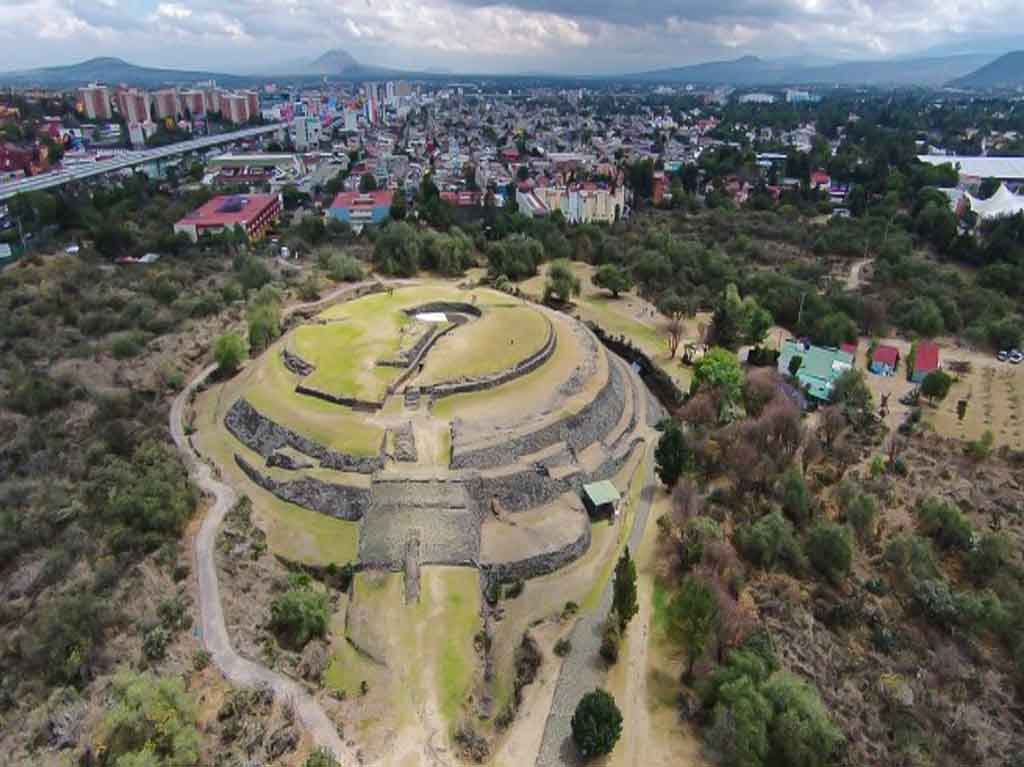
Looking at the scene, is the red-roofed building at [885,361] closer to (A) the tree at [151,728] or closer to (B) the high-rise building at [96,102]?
(A) the tree at [151,728]

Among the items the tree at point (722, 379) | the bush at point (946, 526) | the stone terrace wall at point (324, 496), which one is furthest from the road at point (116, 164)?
the bush at point (946, 526)

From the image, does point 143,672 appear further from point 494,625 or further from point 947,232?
point 947,232

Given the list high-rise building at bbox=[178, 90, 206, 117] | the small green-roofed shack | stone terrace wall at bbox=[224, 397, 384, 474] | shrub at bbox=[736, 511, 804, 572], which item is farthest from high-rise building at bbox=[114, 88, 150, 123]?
shrub at bbox=[736, 511, 804, 572]

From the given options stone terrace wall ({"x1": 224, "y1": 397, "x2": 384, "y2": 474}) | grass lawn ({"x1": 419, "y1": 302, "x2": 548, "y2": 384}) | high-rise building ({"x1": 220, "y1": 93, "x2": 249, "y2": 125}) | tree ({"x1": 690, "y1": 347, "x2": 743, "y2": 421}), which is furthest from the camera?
high-rise building ({"x1": 220, "y1": 93, "x2": 249, "y2": 125})

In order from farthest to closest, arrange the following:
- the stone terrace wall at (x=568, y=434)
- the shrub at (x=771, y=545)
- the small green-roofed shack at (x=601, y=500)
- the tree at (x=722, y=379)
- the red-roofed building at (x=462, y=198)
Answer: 1. the red-roofed building at (x=462, y=198)
2. the tree at (x=722, y=379)
3. the stone terrace wall at (x=568, y=434)
4. the small green-roofed shack at (x=601, y=500)
5. the shrub at (x=771, y=545)

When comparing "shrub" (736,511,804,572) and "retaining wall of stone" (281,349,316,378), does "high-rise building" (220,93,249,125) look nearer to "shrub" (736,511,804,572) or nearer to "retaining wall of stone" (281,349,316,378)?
"retaining wall of stone" (281,349,316,378)

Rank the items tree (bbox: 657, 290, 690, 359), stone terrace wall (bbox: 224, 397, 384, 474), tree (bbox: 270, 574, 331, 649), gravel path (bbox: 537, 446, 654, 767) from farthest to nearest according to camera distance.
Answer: tree (bbox: 657, 290, 690, 359) < stone terrace wall (bbox: 224, 397, 384, 474) < tree (bbox: 270, 574, 331, 649) < gravel path (bbox: 537, 446, 654, 767)

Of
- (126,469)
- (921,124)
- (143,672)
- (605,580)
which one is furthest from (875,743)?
(921,124)

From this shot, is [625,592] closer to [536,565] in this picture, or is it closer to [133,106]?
[536,565]
